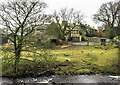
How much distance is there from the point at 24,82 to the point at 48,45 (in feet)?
4.57

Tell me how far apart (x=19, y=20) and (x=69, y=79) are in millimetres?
2572

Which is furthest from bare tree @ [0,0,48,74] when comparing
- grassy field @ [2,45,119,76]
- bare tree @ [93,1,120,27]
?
bare tree @ [93,1,120,27]

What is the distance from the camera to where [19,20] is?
11.0 ft

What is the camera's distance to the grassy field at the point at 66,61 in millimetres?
3348

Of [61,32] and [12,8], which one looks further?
[61,32]

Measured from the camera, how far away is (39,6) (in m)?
3.58

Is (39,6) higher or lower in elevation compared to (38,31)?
higher

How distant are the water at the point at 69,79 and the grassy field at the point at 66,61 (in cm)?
17

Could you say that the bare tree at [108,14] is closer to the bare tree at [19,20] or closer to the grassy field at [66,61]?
the grassy field at [66,61]

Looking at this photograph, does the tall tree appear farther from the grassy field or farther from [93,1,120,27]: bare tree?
the grassy field

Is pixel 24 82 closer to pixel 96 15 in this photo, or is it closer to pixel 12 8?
pixel 12 8

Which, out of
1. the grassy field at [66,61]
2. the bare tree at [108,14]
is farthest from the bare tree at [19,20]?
the bare tree at [108,14]

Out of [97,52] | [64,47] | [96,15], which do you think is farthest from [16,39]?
[96,15]

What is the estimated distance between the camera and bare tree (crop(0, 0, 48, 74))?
3223 mm
